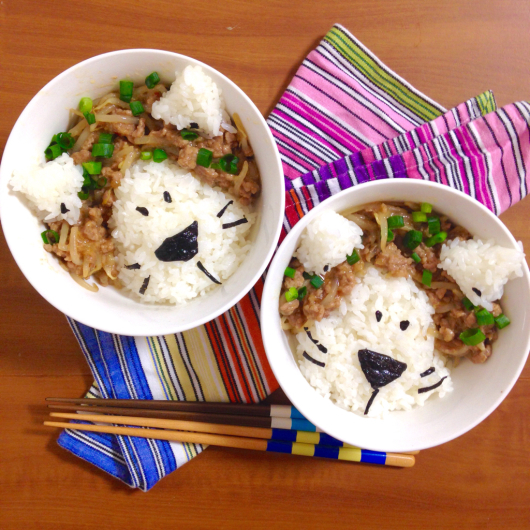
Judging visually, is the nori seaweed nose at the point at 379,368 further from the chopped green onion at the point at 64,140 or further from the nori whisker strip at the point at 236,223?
the chopped green onion at the point at 64,140

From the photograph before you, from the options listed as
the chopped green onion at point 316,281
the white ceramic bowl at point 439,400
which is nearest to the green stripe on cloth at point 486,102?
the white ceramic bowl at point 439,400

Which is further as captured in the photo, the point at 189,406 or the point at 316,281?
the point at 189,406

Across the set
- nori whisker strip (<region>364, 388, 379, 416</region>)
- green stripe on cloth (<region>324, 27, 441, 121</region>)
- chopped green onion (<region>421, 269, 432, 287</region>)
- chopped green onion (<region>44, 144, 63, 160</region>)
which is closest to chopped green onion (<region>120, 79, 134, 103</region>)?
chopped green onion (<region>44, 144, 63, 160</region>)

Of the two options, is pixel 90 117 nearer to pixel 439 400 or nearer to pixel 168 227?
pixel 168 227

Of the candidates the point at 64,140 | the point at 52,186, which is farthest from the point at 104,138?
the point at 52,186

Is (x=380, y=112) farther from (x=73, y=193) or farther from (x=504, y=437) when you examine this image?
(x=504, y=437)

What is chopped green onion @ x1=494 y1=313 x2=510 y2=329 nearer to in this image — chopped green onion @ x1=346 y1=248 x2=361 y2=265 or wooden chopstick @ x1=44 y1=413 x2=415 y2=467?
chopped green onion @ x1=346 y1=248 x2=361 y2=265
